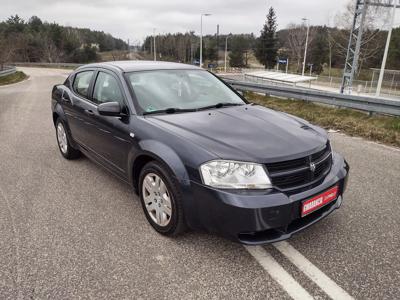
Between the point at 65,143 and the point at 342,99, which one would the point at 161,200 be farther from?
the point at 342,99

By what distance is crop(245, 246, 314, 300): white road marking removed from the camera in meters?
2.44

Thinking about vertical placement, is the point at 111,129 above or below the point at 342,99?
above

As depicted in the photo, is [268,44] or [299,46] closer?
[299,46]

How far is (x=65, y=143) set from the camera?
213 inches

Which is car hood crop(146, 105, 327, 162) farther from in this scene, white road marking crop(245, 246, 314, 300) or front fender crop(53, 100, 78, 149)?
front fender crop(53, 100, 78, 149)

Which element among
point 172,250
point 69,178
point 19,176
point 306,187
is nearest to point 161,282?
point 172,250

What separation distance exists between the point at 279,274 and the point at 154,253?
107 cm

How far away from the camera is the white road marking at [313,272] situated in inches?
96.1

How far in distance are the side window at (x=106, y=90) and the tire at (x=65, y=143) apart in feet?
4.35

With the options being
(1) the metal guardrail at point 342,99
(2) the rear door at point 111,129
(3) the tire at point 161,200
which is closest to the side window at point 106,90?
(2) the rear door at point 111,129

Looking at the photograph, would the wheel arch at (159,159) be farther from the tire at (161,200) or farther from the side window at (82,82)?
the side window at (82,82)

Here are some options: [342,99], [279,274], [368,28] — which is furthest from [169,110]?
[368,28]

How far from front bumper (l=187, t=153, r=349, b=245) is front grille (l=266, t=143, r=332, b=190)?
0.26 ft

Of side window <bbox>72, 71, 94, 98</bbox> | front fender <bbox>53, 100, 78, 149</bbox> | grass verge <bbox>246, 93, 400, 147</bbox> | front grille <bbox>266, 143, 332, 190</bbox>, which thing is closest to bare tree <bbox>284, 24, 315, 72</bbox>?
grass verge <bbox>246, 93, 400, 147</bbox>
